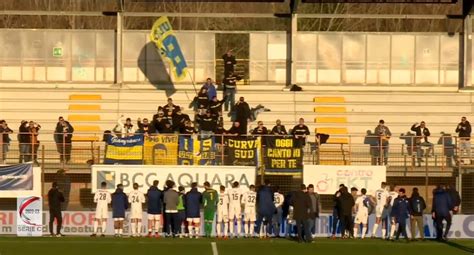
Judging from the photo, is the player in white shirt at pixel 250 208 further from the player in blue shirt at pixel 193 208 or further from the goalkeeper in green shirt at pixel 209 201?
the player in blue shirt at pixel 193 208

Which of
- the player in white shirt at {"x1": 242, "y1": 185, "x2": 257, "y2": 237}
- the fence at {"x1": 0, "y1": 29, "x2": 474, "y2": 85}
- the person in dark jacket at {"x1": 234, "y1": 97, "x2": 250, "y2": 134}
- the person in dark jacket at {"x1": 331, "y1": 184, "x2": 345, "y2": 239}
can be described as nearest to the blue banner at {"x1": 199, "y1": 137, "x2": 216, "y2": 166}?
the person in dark jacket at {"x1": 234, "y1": 97, "x2": 250, "y2": 134}

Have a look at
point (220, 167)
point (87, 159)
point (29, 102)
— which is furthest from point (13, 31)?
point (220, 167)

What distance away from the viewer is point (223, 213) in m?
34.8

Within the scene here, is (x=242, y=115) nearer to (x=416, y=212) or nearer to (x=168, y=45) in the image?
(x=168, y=45)

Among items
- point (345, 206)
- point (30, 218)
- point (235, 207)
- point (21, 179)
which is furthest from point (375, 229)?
point (21, 179)

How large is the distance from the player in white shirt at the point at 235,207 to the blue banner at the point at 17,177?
5730 millimetres

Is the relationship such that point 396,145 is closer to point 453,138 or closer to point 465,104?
point 453,138

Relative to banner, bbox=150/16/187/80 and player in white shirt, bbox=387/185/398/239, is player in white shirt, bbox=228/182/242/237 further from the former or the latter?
banner, bbox=150/16/187/80

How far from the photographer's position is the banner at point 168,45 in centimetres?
4228

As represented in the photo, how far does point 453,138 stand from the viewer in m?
40.0

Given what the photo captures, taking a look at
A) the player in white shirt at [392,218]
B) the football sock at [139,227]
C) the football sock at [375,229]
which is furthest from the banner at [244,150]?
the player in white shirt at [392,218]

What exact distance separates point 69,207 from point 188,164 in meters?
3.71

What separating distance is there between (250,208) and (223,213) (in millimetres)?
775

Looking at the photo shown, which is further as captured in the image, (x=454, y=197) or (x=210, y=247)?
(x=454, y=197)
